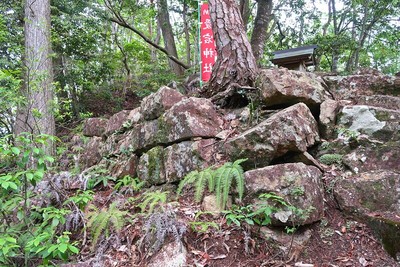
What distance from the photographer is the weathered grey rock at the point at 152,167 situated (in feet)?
13.8

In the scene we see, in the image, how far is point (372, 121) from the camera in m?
3.75

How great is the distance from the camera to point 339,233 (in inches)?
117

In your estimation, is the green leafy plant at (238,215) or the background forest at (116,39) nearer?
the green leafy plant at (238,215)

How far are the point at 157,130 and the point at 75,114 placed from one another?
5672 mm

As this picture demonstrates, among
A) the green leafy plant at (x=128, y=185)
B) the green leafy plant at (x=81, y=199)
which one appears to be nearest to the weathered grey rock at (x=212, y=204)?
the green leafy plant at (x=128, y=185)

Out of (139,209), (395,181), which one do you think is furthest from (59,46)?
(395,181)

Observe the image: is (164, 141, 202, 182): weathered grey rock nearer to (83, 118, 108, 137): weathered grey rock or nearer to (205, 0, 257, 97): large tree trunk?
(205, 0, 257, 97): large tree trunk

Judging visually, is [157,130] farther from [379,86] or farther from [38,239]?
[379,86]

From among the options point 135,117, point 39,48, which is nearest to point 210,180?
point 135,117

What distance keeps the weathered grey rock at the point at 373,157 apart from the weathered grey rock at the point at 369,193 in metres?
0.18

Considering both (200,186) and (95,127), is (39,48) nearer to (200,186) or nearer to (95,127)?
(95,127)

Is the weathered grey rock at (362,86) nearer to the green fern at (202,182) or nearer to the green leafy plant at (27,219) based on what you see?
the green fern at (202,182)

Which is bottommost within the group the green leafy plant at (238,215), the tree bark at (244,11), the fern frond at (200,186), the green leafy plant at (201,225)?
the green leafy plant at (201,225)

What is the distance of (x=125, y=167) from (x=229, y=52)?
9.37 feet
